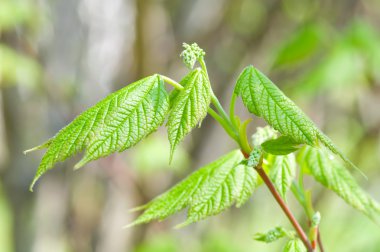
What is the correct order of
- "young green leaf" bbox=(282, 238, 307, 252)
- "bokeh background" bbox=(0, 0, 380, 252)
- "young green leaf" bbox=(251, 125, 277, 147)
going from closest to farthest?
"young green leaf" bbox=(282, 238, 307, 252) < "young green leaf" bbox=(251, 125, 277, 147) < "bokeh background" bbox=(0, 0, 380, 252)

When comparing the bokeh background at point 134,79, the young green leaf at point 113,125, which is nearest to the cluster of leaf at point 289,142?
the young green leaf at point 113,125

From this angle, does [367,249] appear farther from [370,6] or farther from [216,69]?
[370,6]

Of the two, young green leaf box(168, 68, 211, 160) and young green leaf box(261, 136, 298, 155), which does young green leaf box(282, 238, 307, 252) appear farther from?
young green leaf box(168, 68, 211, 160)

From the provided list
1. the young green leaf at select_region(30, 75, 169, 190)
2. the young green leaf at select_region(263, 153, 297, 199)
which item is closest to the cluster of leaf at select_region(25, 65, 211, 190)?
the young green leaf at select_region(30, 75, 169, 190)

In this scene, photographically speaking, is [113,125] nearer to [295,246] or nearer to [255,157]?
[255,157]

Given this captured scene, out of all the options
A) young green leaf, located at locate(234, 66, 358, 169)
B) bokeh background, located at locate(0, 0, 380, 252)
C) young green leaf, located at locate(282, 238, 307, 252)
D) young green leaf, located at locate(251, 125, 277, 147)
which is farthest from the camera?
bokeh background, located at locate(0, 0, 380, 252)

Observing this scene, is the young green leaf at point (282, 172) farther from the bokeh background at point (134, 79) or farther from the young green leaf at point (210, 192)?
the bokeh background at point (134, 79)
